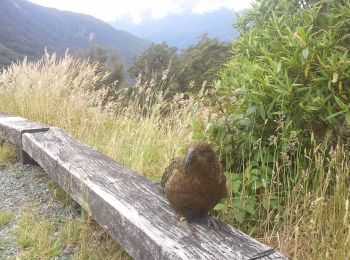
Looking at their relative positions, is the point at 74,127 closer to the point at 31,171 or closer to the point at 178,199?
the point at 31,171

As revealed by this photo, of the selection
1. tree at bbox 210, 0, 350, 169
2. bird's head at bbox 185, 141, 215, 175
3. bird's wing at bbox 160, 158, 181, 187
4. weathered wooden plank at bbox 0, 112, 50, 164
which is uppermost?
tree at bbox 210, 0, 350, 169

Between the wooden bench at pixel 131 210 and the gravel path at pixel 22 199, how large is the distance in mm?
227

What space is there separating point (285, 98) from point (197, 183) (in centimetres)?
80

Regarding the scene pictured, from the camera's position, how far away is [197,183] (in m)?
2.18

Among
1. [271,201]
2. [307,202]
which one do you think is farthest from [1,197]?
[307,202]

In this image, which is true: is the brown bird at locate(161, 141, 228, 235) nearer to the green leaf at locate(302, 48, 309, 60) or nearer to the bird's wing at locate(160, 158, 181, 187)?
the bird's wing at locate(160, 158, 181, 187)

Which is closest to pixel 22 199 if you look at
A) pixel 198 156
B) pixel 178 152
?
pixel 178 152

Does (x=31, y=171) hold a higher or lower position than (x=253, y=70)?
lower

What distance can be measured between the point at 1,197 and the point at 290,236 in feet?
7.66

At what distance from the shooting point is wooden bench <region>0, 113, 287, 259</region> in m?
2.00

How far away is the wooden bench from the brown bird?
0.29 ft

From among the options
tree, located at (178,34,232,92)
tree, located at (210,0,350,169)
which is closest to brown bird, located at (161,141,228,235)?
tree, located at (210,0,350,169)

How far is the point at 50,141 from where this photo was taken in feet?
12.5

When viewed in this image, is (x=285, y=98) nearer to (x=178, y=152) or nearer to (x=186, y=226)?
(x=186, y=226)
